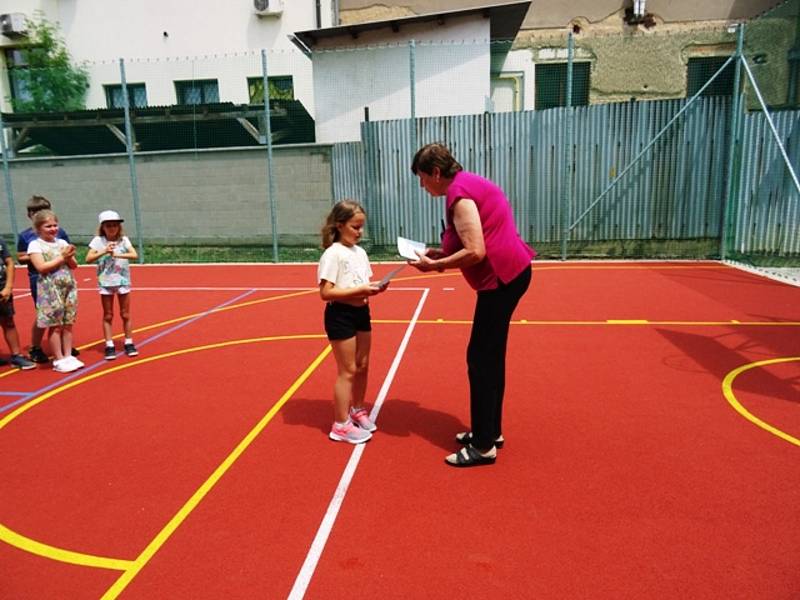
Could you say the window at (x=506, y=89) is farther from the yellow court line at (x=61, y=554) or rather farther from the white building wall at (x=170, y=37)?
the yellow court line at (x=61, y=554)

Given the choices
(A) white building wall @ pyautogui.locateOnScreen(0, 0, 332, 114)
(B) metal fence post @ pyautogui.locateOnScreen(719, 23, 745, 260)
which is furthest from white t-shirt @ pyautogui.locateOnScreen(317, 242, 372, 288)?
(A) white building wall @ pyautogui.locateOnScreen(0, 0, 332, 114)

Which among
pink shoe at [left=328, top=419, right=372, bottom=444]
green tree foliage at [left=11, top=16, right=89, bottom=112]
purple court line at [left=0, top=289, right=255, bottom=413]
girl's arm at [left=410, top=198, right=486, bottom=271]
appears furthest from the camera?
green tree foliage at [left=11, top=16, right=89, bottom=112]

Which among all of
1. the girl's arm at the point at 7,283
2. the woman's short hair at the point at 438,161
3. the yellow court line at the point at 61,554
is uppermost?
the woman's short hair at the point at 438,161

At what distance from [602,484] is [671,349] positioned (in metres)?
3.16

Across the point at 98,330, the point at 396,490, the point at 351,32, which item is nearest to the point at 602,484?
the point at 396,490

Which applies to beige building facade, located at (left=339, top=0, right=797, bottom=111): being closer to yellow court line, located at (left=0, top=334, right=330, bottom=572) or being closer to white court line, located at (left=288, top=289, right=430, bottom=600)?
yellow court line, located at (left=0, top=334, right=330, bottom=572)

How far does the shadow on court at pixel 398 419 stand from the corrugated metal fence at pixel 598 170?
29.5 feet

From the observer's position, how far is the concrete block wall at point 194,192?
1481cm

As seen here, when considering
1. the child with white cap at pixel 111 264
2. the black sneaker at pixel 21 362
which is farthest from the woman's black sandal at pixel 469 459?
the black sneaker at pixel 21 362

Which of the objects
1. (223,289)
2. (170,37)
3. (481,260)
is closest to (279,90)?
(170,37)

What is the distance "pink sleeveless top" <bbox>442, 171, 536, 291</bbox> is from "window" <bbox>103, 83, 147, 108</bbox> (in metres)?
18.4

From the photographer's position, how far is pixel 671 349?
20.7ft

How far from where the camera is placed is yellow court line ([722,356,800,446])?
427 cm

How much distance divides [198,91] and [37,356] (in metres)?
14.1
